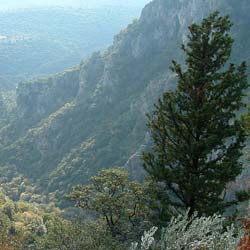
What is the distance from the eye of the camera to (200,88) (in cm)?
2402

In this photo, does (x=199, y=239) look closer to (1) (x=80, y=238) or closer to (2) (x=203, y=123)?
(2) (x=203, y=123)

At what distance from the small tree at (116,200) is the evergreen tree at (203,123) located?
399 cm

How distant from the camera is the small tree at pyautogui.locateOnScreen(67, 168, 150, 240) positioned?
91.3ft

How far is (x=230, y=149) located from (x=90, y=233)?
29.3 ft

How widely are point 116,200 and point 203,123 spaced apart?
300 inches

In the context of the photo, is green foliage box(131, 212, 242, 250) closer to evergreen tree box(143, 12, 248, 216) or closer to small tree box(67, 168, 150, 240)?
evergreen tree box(143, 12, 248, 216)

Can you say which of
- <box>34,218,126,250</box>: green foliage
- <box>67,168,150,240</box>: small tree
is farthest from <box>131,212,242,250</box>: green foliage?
<box>67,168,150,240</box>: small tree

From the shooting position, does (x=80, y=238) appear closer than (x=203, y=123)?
No

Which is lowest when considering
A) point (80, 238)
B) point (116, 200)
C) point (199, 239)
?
point (80, 238)

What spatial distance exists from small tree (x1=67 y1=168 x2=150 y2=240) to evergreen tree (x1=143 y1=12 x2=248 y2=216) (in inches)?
157

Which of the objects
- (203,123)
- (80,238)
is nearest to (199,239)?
(203,123)

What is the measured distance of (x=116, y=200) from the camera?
28.0 m

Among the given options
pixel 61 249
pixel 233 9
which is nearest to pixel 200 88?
pixel 61 249

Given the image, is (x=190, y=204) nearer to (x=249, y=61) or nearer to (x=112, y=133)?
(x=249, y=61)
